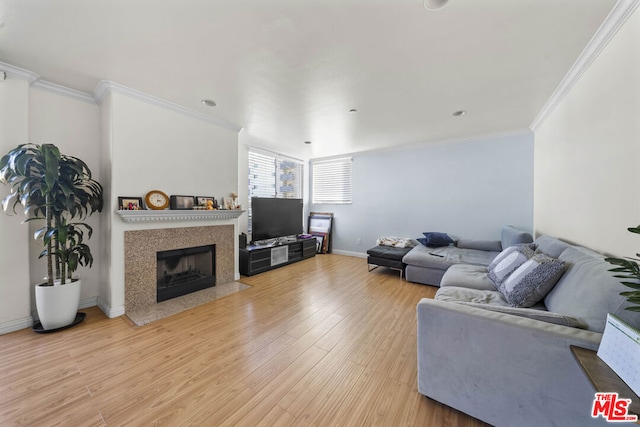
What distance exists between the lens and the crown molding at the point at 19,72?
2.00 m

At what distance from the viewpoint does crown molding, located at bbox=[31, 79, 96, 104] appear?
7.43ft

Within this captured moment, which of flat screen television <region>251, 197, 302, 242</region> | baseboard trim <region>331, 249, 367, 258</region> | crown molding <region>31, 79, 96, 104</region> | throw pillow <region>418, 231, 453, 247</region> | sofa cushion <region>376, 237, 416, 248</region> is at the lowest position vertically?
baseboard trim <region>331, 249, 367, 258</region>

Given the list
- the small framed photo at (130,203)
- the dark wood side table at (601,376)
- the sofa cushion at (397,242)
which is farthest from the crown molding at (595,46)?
the small framed photo at (130,203)

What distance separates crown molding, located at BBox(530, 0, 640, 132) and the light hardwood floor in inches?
104

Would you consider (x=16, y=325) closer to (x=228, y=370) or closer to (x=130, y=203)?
(x=130, y=203)

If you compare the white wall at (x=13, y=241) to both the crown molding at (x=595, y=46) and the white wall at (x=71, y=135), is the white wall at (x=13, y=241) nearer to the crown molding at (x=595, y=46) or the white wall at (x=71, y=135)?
the white wall at (x=71, y=135)

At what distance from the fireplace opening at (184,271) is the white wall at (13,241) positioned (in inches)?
41.2

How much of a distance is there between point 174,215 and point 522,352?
333cm

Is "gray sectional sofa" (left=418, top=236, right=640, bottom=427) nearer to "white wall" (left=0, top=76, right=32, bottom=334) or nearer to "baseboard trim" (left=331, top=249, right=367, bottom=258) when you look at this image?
"white wall" (left=0, top=76, right=32, bottom=334)

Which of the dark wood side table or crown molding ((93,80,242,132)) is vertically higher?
crown molding ((93,80,242,132))

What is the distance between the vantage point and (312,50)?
5.86 feet

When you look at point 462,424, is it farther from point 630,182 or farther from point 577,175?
point 577,175

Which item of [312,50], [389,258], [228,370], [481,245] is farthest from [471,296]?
[312,50]

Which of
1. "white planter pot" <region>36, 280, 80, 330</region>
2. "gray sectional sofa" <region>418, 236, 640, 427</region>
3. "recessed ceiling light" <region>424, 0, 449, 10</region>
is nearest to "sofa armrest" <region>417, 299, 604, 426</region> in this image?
"gray sectional sofa" <region>418, 236, 640, 427</region>
